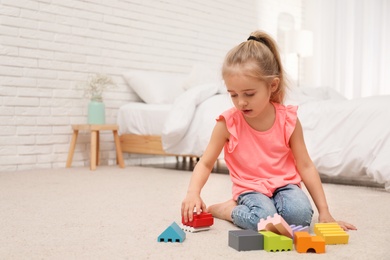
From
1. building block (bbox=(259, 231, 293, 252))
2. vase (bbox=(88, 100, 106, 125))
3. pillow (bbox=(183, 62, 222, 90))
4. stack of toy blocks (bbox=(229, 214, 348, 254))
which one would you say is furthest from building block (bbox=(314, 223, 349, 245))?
pillow (bbox=(183, 62, 222, 90))

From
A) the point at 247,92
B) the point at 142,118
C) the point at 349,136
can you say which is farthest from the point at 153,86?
the point at 247,92

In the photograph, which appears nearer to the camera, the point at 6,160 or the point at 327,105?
the point at 327,105

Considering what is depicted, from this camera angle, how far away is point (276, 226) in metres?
1.26

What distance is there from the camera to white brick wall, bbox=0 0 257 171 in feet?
10.6

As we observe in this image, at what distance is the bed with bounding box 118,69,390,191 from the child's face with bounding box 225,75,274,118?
663 millimetres

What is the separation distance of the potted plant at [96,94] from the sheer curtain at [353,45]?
9.98 ft

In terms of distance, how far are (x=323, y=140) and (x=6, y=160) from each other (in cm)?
204

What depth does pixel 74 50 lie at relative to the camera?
3537mm

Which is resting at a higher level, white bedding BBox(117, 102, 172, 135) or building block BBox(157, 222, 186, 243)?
white bedding BBox(117, 102, 172, 135)

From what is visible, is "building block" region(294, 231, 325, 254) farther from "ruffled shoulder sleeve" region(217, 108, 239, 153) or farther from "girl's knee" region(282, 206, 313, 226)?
"ruffled shoulder sleeve" region(217, 108, 239, 153)

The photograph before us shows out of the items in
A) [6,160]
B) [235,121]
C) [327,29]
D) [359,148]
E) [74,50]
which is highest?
[327,29]

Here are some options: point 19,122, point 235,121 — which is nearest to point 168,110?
point 19,122

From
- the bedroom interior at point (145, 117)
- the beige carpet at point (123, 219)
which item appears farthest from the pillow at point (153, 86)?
the beige carpet at point (123, 219)

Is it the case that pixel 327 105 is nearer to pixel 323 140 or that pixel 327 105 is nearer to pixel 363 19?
pixel 323 140
